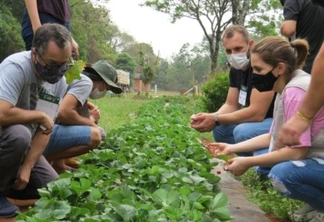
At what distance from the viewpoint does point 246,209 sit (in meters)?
3.73

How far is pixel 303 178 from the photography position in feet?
9.33

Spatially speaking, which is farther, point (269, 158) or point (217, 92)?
point (217, 92)

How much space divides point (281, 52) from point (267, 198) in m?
1.58

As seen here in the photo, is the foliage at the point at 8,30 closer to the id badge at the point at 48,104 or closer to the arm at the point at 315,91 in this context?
the id badge at the point at 48,104

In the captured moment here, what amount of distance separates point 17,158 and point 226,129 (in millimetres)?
2375

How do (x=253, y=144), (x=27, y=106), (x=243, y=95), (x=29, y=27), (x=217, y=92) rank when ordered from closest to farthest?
(x=27, y=106) < (x=253, y=144) < (x=29, y=27) < (x=243, y=95) < (x=217, y=92)

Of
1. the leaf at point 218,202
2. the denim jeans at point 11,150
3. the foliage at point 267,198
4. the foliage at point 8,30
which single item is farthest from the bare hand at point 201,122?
the foliage at point 8,30

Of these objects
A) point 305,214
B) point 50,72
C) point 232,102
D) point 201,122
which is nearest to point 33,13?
point 50,72

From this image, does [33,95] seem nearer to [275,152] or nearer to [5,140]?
[5,140]

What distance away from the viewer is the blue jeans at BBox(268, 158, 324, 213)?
2.83 metres

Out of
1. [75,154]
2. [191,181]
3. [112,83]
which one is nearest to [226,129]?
[112,83]

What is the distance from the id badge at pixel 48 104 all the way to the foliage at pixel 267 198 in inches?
71.6

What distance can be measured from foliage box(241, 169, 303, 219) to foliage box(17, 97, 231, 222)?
2.22 feet

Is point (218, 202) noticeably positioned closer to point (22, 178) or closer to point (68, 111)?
point (22, 178)
